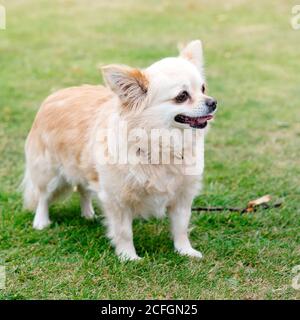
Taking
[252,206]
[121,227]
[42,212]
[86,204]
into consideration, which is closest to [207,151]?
[252,206]

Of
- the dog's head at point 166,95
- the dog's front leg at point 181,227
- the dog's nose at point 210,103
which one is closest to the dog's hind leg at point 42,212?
the dog's front leg at point 181,227

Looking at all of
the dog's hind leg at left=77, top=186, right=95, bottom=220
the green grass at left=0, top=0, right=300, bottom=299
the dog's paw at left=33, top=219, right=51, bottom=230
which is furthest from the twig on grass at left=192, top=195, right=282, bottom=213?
the dog's paw at left=33, top=219, right=51, bottom=230

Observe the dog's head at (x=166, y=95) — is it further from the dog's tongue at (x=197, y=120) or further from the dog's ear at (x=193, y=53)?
the dog's ear at (x=193, y=53)

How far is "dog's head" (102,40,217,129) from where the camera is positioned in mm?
3447

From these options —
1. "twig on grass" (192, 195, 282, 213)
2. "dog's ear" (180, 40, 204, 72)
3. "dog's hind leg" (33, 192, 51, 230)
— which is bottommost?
"dog's hind leg" (33, 192, 51, 230)

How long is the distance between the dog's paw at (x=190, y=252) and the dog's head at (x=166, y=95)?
834 mm

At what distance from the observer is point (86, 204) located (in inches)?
178

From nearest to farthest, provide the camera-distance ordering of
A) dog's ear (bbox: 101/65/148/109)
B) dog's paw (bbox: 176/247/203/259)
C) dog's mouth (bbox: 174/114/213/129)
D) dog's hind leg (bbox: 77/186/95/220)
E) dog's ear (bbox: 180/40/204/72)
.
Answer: dog's ear (bbox: 101/65/148/109) → dog's mouth (bbox: 174/114/213/129) → dog's ear (bbox: 180/40/204/72) → dog's paw (bbox: 176/247/203/259) → dog's hind leg (bbox: 77/186/95/220)

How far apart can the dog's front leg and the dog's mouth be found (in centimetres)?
57

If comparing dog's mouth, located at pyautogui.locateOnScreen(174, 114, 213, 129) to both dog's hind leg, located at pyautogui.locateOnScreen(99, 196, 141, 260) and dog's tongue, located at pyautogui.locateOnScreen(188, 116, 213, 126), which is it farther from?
dog's hind leg, located at pyautogui.locateOnScreen(99, 196, 141, 260)

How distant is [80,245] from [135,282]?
0.63 metres

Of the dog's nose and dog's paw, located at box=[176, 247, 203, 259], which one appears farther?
dog's paw, located at box=[176, 247, 203, 259]
